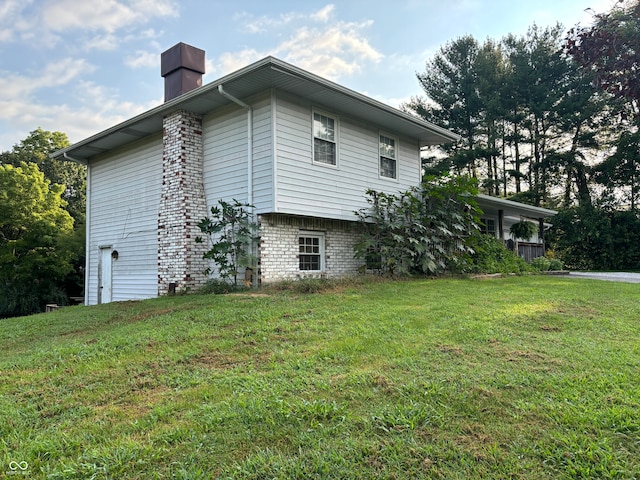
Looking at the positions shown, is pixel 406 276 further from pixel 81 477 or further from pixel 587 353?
pixel 81 477

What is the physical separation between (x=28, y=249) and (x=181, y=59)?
11516 mm

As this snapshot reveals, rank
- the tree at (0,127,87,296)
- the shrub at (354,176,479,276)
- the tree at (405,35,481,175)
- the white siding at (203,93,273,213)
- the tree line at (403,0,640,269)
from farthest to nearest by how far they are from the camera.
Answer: the tree at (0,127,87,296), the tree at (405,35,481,175), the tree line at (403,0,640,269), the shrub at (354,176,479,276), the white siding at (203,93,273,213)

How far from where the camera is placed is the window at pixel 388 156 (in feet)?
38.1

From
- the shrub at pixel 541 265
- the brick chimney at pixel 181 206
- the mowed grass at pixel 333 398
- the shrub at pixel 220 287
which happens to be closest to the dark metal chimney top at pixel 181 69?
the brick chimney at pixel 181 206

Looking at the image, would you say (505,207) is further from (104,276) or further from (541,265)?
(104,276)

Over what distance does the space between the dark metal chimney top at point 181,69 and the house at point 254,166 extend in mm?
28

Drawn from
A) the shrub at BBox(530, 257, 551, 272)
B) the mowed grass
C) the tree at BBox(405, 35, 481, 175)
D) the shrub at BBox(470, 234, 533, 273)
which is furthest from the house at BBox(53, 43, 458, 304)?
the tree at BBox(405, 35, 481, 175)

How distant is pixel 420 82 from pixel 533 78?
6730mm

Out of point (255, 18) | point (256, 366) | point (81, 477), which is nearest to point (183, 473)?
point (81, 477)

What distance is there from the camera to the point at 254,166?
29.9 ft

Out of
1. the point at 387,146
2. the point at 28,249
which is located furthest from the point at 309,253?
the point at 28,249

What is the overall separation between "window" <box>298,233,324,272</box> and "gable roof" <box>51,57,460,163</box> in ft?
10.3

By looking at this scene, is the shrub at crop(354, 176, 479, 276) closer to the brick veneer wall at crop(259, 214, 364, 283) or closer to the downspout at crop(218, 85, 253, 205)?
the brick veneer wall at crop(259, 214, 364, 283)

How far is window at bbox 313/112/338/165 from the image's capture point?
32.1 ft
